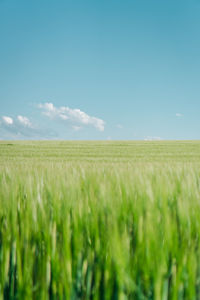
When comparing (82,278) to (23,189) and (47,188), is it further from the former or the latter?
(23,189)

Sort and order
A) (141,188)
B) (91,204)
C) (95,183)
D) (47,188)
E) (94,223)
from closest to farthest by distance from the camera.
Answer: (94,223) → (91,204) → (141,188) → (47,188) → (95,183)

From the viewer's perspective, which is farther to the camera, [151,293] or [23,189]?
[23,189]

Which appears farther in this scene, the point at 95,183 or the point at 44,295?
the point at 95,183

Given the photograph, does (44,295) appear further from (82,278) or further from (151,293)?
(151,293)

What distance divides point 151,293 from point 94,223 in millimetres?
225

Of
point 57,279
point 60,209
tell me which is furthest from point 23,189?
point 57,279

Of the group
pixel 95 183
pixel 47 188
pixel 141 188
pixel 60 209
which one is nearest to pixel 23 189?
pixel 47 188

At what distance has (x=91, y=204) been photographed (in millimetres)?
900

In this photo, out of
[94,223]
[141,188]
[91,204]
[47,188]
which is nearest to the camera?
[94,223]

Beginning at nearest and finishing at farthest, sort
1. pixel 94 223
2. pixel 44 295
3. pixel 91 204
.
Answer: pixel 44 295 → pixel 94 223 → pixel 91 204

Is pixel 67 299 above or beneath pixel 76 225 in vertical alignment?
beneath

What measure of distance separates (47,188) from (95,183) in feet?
Answer: 0.80

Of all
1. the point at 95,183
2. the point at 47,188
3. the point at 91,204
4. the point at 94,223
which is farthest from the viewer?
the point at 95,183

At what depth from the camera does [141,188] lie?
108 centimetres
